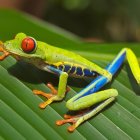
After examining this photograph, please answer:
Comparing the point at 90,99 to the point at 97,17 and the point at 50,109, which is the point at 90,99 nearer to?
the point at 50,109

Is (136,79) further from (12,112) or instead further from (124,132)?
(12,112)

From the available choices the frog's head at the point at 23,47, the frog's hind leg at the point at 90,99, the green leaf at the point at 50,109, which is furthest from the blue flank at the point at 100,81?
the frog's head at the point at 23,47

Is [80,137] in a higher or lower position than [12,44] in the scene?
lower

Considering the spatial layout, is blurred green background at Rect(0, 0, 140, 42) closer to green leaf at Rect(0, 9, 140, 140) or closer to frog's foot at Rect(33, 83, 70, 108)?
green leaf at Rect(0, 9, 140, 140)

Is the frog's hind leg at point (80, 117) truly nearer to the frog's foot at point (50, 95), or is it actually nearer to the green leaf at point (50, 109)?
the green leaf at point (50, 109)

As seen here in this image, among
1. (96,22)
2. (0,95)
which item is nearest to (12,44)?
(0,95)

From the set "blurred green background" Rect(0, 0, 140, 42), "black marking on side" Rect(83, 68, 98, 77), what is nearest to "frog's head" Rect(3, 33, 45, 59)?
"black marking on side" Rect(83, 68, 98, 77)
